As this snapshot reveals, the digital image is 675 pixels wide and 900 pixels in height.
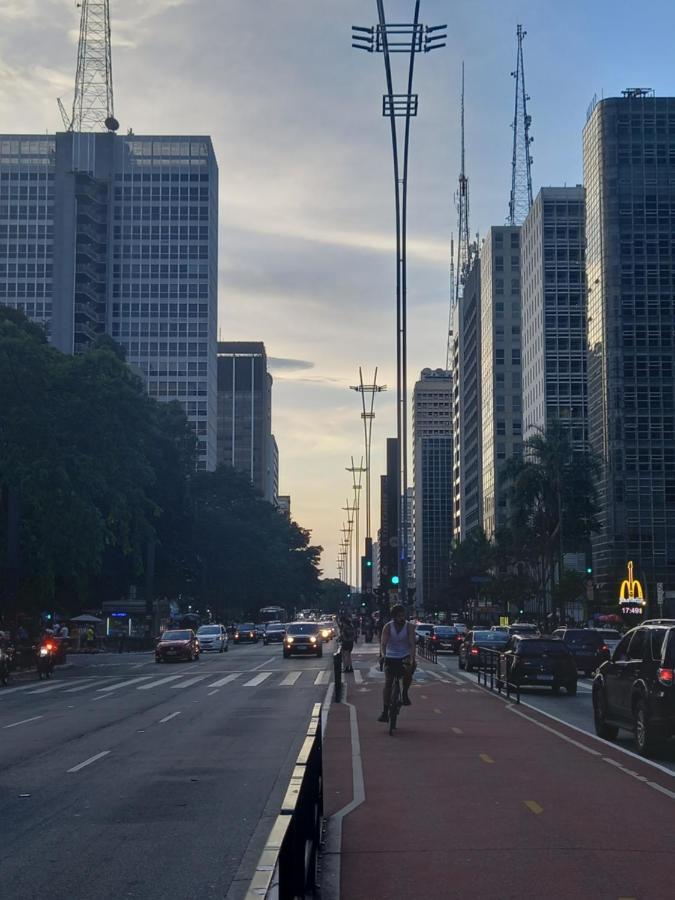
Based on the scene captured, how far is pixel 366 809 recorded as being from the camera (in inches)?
454

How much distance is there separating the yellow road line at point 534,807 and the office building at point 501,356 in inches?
5856

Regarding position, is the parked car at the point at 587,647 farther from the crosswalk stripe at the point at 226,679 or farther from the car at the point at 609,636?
the crosswalk stripe at the point at 226,679

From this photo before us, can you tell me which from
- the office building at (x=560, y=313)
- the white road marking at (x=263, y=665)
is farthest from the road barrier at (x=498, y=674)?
the office building at (x=560, y=313)

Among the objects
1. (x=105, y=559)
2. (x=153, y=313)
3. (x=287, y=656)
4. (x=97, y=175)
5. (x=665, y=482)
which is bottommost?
(x=287, y=656)

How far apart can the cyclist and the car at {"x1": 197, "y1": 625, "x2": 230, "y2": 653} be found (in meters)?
47.9

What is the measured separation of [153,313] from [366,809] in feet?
→ 555

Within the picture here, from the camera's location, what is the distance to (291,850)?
5.53m

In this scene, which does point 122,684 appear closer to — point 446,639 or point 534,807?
point 534,807

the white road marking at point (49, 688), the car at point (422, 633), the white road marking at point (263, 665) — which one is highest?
the car at point (422, 633)

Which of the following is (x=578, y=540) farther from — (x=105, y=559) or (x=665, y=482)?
(x=105, y=559)

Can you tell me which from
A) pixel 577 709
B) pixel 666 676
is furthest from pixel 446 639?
pixel 666 676

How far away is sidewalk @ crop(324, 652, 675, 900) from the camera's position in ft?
27.8

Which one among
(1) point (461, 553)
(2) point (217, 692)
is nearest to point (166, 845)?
(2) point (217, 692)

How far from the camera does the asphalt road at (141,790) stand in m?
9.07
